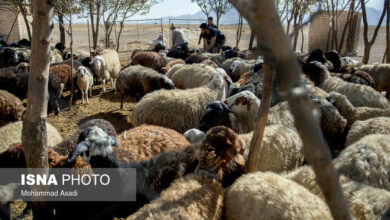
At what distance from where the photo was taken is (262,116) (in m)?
2.37

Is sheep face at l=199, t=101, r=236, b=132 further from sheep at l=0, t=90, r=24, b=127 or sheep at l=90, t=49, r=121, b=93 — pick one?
sheep at l=90, t=49, r=121, b=93

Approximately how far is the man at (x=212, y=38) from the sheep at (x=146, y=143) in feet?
28.6

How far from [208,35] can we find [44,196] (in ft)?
36.7

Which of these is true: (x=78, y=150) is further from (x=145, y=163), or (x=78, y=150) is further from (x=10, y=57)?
(x=10, y=57)

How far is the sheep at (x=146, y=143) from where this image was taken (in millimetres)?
3173

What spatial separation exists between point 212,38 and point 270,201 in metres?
11.2

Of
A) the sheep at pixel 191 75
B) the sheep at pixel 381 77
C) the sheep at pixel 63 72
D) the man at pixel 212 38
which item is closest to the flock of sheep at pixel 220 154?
the sheep at pixel 63 72

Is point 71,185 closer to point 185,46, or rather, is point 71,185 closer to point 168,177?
point 168,177

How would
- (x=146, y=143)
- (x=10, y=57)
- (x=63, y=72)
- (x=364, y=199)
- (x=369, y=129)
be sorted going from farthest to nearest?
(x=10, y=57) → (x=63, y=72) → (x=369, y=129) → (x=146, y=143) → (x=364, y=199)

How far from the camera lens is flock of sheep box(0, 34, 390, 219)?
2.15 meters

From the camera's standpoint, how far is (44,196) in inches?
82.6

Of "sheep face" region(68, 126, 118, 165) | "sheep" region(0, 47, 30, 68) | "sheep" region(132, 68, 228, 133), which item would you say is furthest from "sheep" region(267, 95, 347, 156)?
"sheep" region(0, 47, 30, 68)

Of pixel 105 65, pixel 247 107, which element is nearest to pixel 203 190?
pixel 247 107

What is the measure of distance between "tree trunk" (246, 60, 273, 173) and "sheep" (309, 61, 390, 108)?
3.86 meters
